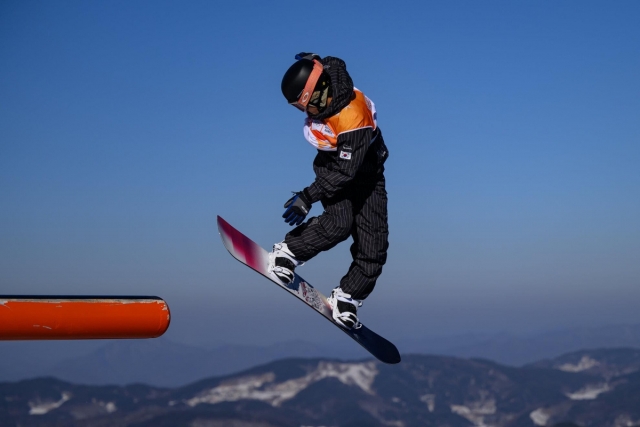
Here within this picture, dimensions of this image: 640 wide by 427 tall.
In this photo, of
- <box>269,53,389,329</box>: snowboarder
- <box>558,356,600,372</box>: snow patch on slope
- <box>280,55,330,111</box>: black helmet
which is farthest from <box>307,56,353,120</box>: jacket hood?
<box>558,356,600,372</box>: snow patch on slope

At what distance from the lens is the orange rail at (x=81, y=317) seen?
5.64 m

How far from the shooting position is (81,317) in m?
5.94

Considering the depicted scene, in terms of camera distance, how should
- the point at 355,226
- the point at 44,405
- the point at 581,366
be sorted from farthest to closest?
the point at 581,366 → the point at 44,405 → the point at 355,226

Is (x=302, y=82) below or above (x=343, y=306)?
above

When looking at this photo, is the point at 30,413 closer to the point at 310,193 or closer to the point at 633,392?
the point at 633,392

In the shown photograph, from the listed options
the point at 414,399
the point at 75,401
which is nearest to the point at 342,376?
the point at 414,399

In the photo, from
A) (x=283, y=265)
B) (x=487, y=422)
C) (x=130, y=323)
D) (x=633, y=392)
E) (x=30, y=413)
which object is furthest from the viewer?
(x=487, y=422)

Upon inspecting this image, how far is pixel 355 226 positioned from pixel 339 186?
1.02 metres

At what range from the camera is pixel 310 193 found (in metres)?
8.09

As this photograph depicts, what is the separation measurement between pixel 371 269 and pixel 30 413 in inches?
3764

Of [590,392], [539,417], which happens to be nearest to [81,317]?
[539,417]

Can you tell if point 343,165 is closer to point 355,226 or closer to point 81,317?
point 355,226

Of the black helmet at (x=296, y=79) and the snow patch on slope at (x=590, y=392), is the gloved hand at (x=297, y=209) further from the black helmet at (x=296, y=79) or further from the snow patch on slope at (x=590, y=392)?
the snow patch on slope at (x=590, y=392)

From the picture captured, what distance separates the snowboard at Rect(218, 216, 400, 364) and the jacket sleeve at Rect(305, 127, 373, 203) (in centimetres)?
106
